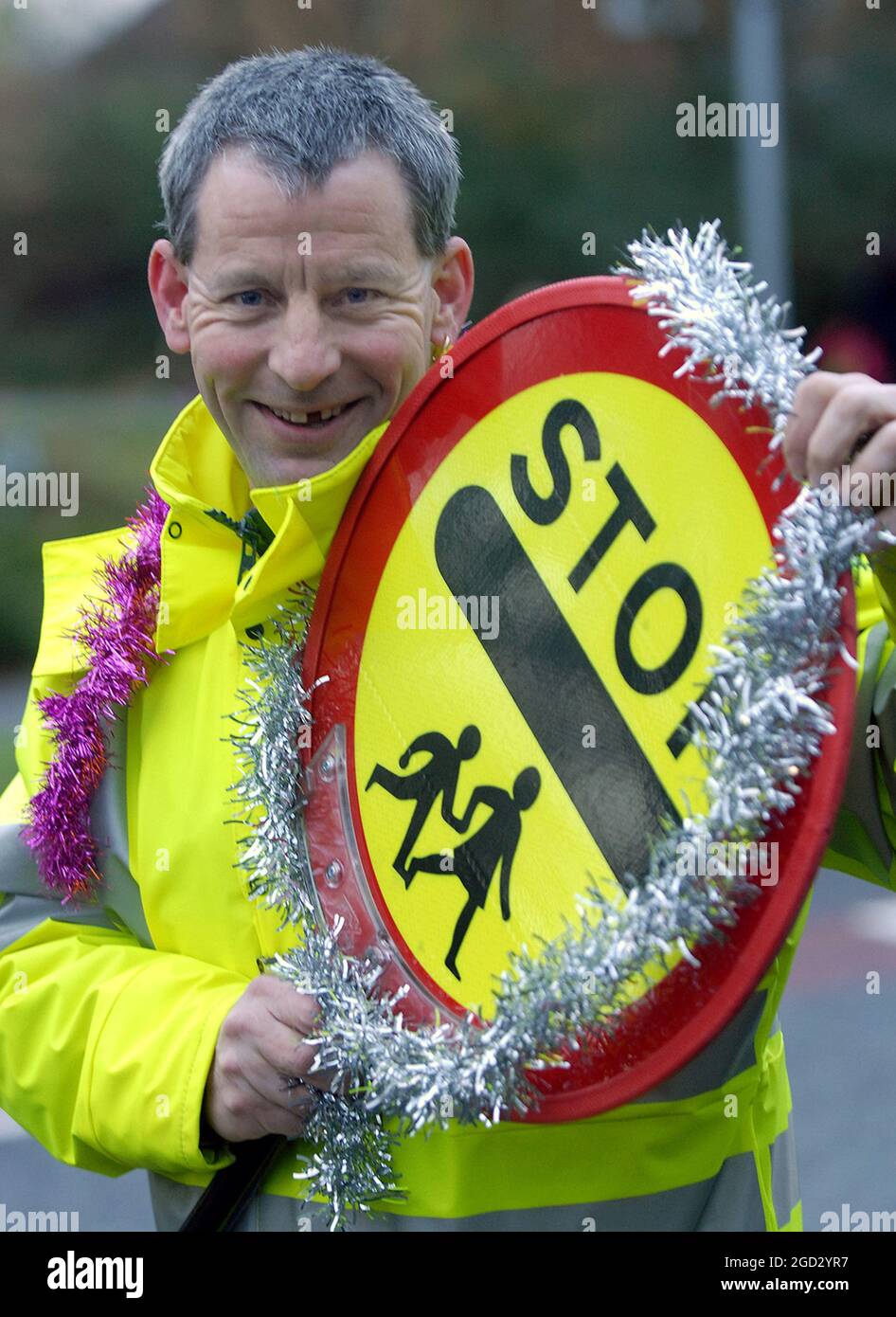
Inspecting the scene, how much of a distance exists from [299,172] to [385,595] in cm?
52

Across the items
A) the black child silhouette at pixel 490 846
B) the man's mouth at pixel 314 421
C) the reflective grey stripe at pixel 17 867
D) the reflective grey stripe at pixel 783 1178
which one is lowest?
the reflective grey stripe at pixel 783 1178

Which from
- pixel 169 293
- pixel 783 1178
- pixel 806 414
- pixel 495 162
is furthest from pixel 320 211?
pixel 495 162

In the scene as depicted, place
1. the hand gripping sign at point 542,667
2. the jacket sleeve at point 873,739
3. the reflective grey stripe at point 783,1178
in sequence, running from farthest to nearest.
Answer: the reflective grey stripe at point 783,1178 → the jacket sleeve at point 873,739 → the hand gripping sign at point 542,667

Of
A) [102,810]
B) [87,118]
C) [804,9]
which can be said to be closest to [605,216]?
[804,9]

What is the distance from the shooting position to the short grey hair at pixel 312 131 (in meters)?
2.00

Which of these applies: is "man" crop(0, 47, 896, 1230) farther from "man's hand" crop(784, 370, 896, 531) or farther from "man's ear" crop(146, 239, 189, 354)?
"man's hand" crop(784, 370, 896, 531)

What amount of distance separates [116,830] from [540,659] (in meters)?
0.74

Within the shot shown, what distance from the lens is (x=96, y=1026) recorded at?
2170 mm

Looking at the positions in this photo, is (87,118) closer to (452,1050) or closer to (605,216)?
(605,216)

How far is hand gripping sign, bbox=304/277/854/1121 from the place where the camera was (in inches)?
62.1

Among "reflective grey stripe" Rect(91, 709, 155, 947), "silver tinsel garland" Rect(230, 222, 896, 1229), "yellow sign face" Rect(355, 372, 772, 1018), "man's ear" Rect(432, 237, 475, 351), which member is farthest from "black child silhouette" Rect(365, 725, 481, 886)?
"man's ear" Rect(432, 237, 475, 351)

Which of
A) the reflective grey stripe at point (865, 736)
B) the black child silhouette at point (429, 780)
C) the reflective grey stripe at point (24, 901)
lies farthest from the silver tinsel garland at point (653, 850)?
the reflective grey stripe at point (24, 901)

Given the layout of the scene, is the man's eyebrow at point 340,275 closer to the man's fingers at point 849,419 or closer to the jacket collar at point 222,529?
the jacket collar at point 222,529

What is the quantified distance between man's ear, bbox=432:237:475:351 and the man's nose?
0.22m
